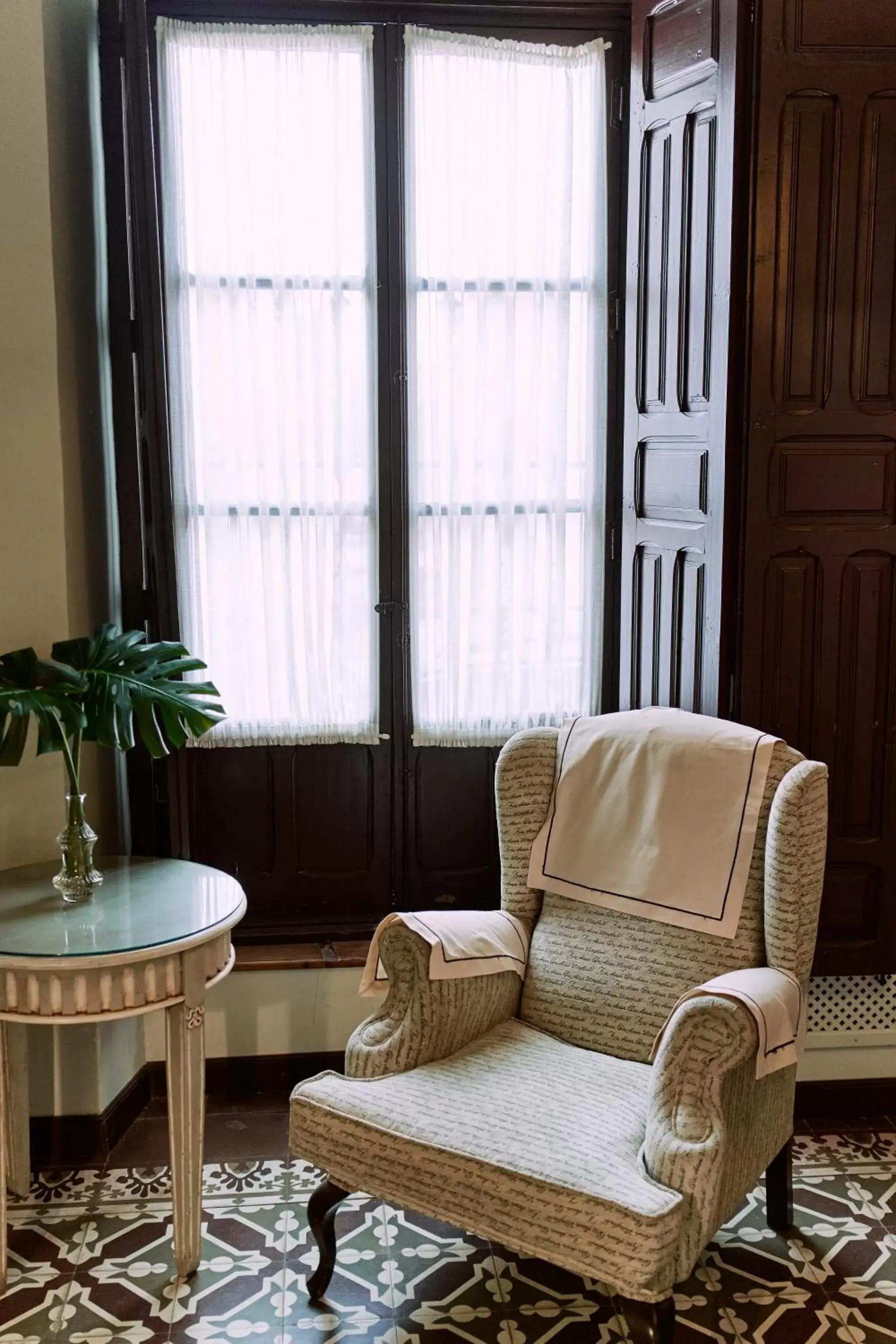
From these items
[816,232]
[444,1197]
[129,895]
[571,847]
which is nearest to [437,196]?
[816,232]

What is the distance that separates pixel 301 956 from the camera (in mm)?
3092

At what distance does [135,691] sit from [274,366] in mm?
899

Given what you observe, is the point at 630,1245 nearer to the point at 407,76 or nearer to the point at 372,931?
the point at 372,931

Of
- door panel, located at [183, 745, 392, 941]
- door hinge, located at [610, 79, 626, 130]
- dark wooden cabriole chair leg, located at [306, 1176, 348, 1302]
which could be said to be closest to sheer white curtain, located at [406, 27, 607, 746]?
door hinge, located at [610, 79, 626, 130]

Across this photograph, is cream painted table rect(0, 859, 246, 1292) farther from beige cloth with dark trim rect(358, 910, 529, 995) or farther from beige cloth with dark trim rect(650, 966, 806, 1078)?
beige cloth with dark trim rect(650, 966, 806, 1078)

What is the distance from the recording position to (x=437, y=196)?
2.94 meters

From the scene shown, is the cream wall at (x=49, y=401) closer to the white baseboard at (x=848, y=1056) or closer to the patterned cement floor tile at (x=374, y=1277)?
the patterned cement floor tile at (x=374, y=1277)

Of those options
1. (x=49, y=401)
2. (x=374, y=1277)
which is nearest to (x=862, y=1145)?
(x=374, y=1277)

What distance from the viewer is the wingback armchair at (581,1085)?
1.98 m

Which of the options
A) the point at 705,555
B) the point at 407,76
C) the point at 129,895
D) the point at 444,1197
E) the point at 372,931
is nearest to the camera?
the point at 444,1197

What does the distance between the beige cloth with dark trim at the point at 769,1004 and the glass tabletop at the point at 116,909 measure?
34.2 inches

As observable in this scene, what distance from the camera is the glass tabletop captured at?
224cm

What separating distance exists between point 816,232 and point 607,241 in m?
0.57

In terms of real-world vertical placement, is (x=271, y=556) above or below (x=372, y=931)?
above
